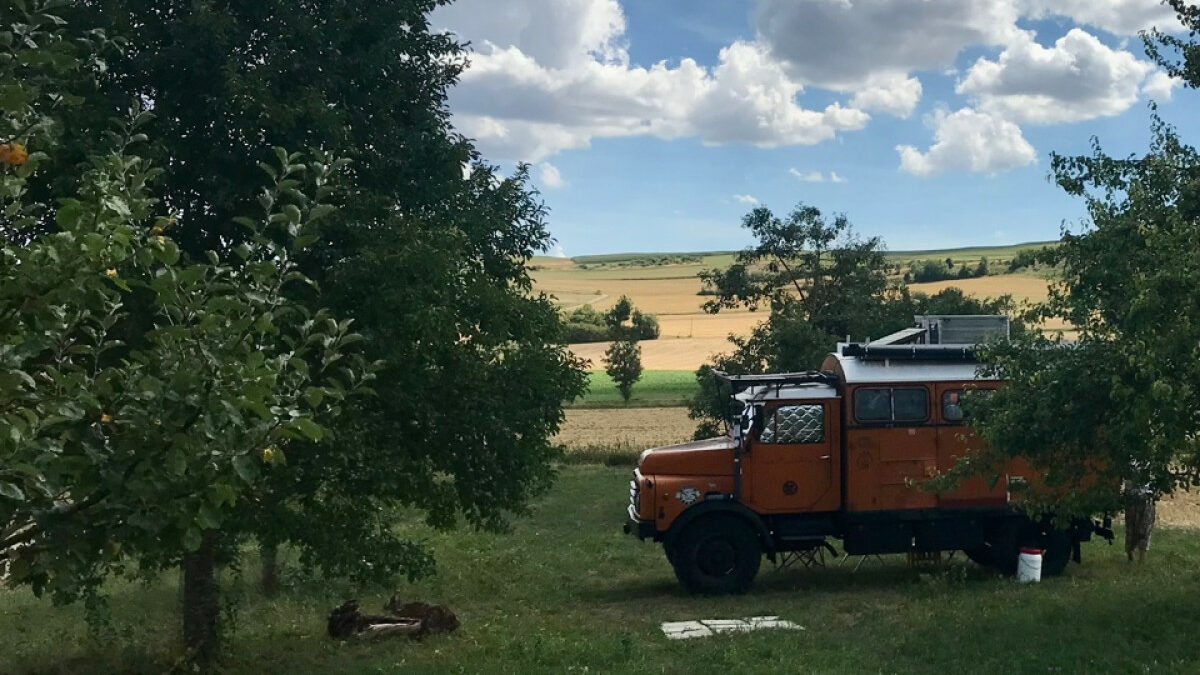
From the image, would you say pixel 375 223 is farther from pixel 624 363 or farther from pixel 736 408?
pixel 624 363

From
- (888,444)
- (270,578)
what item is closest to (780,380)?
(888,444)

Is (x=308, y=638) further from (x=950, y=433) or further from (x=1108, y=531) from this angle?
(x=1108, y=531)

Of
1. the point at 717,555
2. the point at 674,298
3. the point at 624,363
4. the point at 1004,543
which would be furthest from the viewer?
the point at 674,298

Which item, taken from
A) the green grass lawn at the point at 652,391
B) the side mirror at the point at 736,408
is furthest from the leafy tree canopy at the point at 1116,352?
the green grass lawn at the point at 652,391

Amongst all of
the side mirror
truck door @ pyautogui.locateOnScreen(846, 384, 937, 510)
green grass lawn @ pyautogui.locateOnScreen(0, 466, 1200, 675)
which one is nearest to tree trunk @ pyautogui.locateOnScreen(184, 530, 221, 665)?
green grass lawn @ pyautogui.locateOnScreen(0, 466, 1200, 675)

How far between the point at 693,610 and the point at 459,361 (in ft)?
17.7

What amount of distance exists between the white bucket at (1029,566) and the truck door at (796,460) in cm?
271

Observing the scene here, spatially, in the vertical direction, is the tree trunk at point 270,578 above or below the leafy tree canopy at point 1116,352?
below

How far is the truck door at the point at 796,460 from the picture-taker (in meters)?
15.1

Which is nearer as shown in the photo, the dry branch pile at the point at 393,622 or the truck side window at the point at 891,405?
the dry branch pile at the point at 393,622

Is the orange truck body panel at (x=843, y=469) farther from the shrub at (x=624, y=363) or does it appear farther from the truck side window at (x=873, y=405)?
the shrub at (x=624, y=363)

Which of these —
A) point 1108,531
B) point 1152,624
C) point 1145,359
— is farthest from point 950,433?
point 1145,359

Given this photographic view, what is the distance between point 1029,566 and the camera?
48.6 ft

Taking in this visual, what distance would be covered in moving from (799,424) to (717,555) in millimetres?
2251
